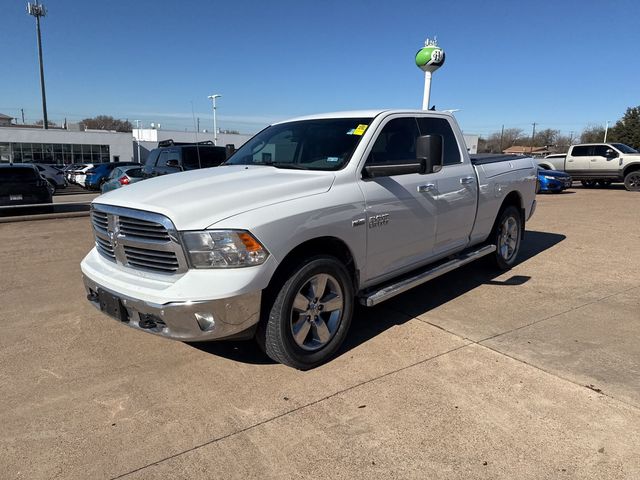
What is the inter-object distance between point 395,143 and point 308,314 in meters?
1.89

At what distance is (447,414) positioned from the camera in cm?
303

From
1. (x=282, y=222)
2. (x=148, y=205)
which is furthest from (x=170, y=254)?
(x=282, y=222)

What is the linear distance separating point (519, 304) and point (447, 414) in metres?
2.51

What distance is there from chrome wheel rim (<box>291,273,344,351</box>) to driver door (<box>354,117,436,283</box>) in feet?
1.39

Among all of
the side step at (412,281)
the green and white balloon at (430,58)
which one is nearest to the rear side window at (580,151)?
the green and white balloon at (430,58)

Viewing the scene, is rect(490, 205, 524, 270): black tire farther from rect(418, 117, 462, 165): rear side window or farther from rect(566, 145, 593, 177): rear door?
rect(566, 145, 593, 177): rear door

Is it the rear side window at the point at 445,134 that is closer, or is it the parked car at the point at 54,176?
the rear side window at the point at 445,134

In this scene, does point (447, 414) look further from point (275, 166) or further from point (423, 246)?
point (275, 166)

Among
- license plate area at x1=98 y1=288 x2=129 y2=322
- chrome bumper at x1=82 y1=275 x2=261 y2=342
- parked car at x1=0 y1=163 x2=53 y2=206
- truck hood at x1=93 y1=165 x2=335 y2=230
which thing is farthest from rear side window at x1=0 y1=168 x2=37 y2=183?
chrome bumper at x1=82 y1=275 x2=261 y2=342

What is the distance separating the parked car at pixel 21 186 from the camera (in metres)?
12.3

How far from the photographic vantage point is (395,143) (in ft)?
14.7

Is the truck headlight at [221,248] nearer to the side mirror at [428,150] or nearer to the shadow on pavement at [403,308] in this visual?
the shadow on pavement at [403,308]

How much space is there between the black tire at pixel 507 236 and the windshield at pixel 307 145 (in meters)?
2.80

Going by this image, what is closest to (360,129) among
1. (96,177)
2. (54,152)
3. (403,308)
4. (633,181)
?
(403,308)
